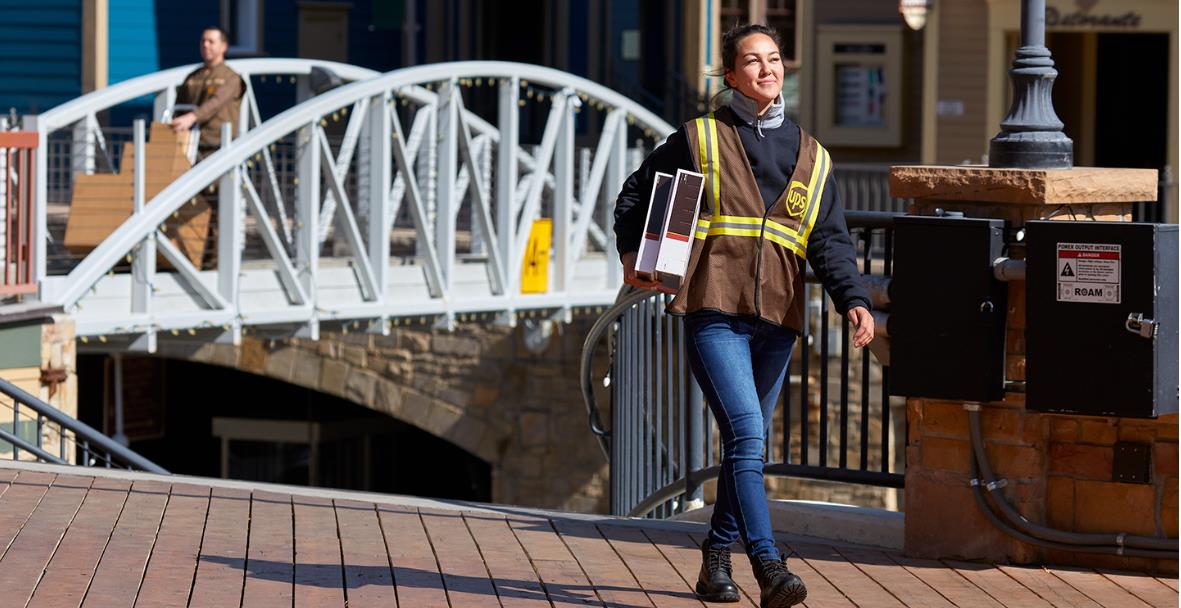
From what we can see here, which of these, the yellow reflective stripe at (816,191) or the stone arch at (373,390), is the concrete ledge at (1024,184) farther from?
the stone arch at (373,390)

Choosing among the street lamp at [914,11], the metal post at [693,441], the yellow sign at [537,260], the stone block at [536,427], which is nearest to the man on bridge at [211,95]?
the yellow sign at [537,260]

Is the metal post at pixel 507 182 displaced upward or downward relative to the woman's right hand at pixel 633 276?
upward

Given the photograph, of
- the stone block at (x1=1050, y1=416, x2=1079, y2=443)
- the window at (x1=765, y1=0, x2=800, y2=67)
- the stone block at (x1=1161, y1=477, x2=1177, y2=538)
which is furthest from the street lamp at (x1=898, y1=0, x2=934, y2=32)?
the stone block at (x1=1161, y1=477, x2=1177, y2=538)

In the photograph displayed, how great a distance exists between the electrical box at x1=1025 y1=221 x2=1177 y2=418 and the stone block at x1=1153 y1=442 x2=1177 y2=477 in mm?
186

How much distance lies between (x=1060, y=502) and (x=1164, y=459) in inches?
13.2

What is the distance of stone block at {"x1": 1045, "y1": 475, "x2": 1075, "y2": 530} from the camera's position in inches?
258

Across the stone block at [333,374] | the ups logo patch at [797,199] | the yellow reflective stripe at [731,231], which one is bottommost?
the stone block at [333,374]

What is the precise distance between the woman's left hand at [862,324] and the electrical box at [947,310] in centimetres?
70

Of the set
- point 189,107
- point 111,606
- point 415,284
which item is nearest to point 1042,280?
point 111,606

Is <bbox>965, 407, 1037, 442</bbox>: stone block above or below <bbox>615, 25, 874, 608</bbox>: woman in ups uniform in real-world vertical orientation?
below

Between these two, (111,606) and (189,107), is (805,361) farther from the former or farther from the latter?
(189,107)

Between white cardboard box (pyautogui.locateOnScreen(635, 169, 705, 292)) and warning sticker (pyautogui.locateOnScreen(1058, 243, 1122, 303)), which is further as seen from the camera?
warning sticker (pyautogui.locateOnScreen(1058, 243, 1122, 303))

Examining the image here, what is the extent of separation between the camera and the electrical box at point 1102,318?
6.20 m

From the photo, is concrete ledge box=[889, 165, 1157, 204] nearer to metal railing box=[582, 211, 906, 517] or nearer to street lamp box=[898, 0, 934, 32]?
metal railing box=[582, 211, 906, 517]
